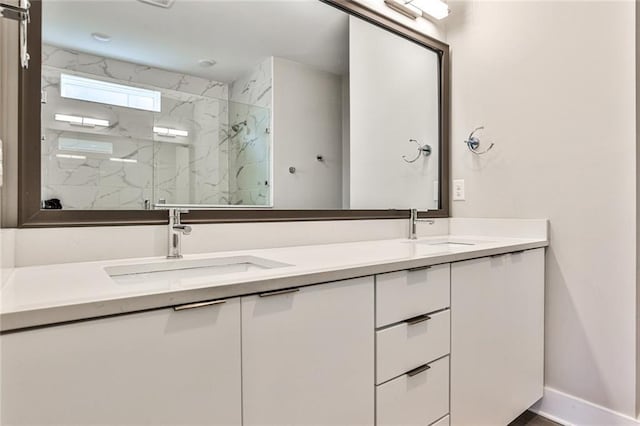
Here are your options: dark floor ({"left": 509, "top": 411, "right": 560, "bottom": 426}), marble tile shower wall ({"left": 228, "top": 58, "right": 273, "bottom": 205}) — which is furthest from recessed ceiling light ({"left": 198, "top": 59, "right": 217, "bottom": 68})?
dark floor ({"left": 509, "top": 411, "right": 560, "bottom": 426})

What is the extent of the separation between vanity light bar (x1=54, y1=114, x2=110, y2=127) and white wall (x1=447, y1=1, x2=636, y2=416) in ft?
5.91

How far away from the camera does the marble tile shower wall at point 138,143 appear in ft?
3.75

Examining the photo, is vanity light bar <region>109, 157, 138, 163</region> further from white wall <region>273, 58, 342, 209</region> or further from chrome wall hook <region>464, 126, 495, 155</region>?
chrome wall hook <region>464, 126, 495, 155</region>

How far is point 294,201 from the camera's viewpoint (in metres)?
1.66

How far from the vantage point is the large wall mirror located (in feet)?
3.81

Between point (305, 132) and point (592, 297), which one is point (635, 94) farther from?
point (305, 132)

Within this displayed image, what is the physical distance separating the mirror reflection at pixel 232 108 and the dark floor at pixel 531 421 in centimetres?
114

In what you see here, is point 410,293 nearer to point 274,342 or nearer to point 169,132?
point 274,342

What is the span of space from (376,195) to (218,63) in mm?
991

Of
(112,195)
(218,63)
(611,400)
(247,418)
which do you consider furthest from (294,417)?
(611,400)

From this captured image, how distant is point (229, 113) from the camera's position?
1.59m

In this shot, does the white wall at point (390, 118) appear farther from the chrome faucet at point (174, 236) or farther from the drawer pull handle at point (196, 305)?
the drawer pull handle at point (196, 305)

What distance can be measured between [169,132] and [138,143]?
136 mm

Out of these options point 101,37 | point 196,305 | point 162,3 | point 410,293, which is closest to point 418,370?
point 410,293
